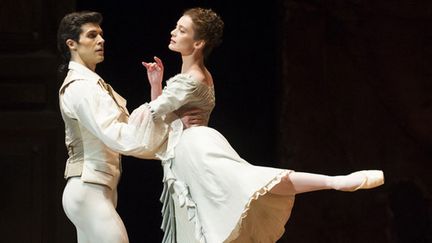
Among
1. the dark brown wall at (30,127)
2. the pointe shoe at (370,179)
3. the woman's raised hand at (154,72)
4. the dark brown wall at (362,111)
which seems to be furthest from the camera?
the dark brown wall at (362,111)

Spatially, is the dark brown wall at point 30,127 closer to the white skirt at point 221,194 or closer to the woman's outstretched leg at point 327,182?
the white skirt at point 221,194

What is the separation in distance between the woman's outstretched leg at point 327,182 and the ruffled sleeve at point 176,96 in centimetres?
37

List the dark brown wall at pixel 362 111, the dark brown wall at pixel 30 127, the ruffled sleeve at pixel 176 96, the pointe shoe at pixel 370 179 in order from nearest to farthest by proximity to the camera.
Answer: the pointe shoe at pixel 370 179 → the ruffled sleeve at pixel 176 96 → the dark brown wall at pixel 30 127 → the dark brown wall at pixel 362 111

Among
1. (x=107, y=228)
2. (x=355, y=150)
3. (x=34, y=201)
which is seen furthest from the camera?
(x=355, y=150)

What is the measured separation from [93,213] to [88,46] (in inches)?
20.3

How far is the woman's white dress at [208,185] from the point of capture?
318 centimetres

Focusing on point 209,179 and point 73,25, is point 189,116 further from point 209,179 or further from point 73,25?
point 73,25

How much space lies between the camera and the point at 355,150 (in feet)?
14.7

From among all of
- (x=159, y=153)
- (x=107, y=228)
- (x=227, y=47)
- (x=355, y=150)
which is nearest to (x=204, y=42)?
(x=159, y=153)

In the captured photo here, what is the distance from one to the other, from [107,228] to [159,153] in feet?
0.87

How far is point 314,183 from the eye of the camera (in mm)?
3172

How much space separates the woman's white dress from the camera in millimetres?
3180

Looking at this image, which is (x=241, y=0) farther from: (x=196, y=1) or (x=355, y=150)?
(x=355, y=150)

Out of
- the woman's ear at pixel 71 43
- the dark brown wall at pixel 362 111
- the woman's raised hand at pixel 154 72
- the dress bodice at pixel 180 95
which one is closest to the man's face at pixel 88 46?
the woman's ear at pixel 71 43
